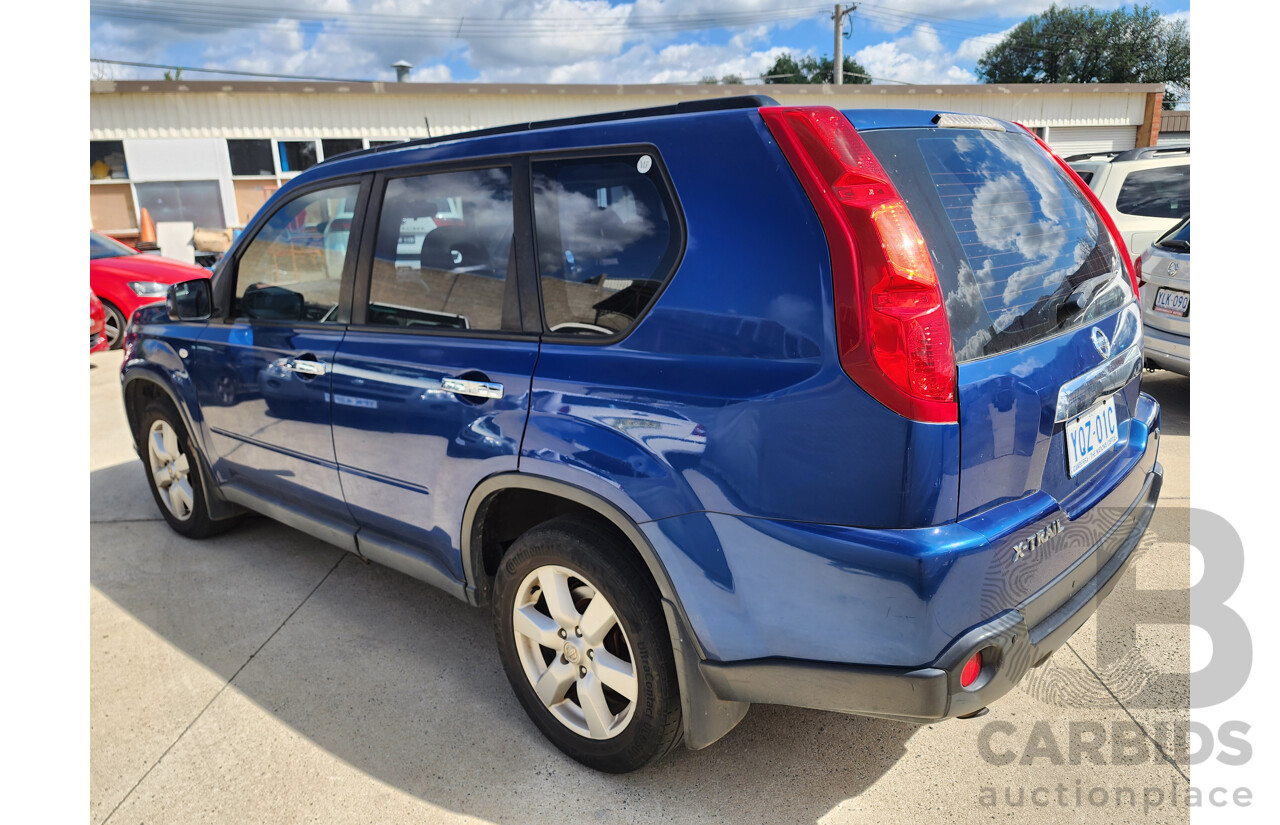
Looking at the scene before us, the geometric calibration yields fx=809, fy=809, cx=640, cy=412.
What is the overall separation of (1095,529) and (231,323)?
351 cm

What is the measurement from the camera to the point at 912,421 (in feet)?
5.63

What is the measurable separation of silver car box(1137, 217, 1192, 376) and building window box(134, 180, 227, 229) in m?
17.4

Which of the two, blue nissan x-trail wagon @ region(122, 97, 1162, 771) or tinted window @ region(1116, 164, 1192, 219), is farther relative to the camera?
tinted window @ region(1116, 164, 1192, 219)

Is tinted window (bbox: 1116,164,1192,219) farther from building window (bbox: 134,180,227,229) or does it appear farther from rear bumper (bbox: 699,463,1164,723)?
building window (bbox: 134,180,227,229)

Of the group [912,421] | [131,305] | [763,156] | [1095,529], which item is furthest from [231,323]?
[131,305]

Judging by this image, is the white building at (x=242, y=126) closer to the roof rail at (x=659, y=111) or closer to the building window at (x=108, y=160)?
the building window at (x=108, y=160)

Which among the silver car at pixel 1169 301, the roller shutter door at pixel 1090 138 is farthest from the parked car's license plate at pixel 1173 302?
the roller shutter door at pixel 1090 138

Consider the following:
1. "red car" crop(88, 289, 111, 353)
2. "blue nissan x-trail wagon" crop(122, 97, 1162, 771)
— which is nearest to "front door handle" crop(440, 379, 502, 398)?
"blue nissan x-trail wagon" crop(122, 97, 1162, 771)

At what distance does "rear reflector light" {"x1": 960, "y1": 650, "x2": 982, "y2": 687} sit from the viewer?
6.04 ft

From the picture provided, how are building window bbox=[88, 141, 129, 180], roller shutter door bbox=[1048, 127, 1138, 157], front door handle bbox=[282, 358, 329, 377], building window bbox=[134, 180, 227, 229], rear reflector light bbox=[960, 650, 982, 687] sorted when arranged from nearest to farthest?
1. rear reflector light bbox=[960, 650, 982, 687]
2. front door handle bbox=[282, 358, 329, 377]
3. building window bbox=[88, 141, 129, 180]
4. building window bbox=[134, 180, 227, 229]
5. roller shutter door bbox=[1048, 127, 1138, 157]

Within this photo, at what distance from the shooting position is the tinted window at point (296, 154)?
1752 centimetres

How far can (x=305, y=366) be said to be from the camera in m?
3.19

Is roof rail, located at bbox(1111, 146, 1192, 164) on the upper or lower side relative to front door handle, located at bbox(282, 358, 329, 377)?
upper

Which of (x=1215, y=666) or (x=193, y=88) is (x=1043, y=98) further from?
(x=1215, y=666)
